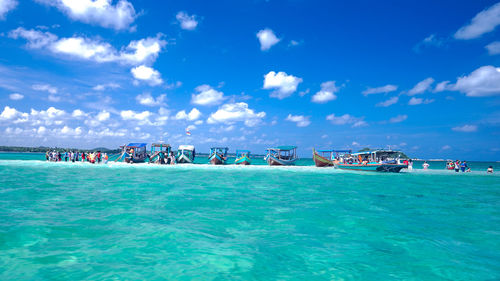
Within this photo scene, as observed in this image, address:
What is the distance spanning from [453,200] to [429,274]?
11.1 meters

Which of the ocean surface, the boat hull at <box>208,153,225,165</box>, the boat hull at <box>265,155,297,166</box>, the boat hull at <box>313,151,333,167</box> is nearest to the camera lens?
the ocean surface

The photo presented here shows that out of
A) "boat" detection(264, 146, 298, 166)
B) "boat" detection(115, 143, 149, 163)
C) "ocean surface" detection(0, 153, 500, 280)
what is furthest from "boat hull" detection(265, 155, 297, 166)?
"ocean surface" detection(0, 153, 500, 280)

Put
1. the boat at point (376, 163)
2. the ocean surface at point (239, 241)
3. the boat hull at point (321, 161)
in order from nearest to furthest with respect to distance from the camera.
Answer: the ocean surface at point (239, 241)
the boat at point (376, 163)
the boat hull at point (321, 161)

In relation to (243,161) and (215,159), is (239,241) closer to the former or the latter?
(215,159)

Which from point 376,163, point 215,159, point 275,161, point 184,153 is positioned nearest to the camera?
point 376,163

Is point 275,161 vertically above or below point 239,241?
above

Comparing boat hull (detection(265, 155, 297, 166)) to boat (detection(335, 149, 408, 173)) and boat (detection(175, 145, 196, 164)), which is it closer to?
boat (detection(335, 149, 408, 173))

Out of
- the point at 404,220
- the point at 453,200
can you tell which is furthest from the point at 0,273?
the point at 453,200

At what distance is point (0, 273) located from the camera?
439 centimetres

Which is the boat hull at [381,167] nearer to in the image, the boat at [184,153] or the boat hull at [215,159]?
the boat hull at [215,159]

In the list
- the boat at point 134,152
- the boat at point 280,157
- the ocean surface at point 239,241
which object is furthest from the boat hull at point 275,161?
the ocean surface at point 239,241

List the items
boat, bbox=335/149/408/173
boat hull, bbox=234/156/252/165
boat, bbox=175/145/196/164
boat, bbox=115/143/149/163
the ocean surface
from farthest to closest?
1. boat hull, bbox=234/156/252/165
2. boat, bbox=175/145/196/164
3. boat, bbox=115/143/149/163
4. boat, bbox=335/149/408/173
5. the ocean surface

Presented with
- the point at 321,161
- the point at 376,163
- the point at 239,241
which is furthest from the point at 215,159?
the point at 239,241

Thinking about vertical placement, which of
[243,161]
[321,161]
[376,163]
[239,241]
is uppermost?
[376,163]
